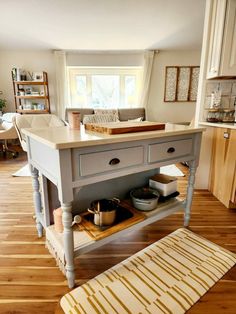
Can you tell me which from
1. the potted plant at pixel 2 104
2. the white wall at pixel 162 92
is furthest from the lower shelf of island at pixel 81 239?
the potted plant at pixel 2 104

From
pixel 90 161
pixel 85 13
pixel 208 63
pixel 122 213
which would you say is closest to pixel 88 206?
pixel 122 213

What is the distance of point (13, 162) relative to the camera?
341 cm

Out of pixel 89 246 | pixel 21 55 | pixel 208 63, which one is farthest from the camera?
pixel 21 55

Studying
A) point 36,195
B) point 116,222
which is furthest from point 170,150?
point 36,195

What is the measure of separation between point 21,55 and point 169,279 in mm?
5121

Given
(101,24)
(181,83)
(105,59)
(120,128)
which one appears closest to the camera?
(120,128)

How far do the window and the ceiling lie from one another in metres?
0.50

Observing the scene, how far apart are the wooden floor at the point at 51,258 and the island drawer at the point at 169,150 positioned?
2.14 feet

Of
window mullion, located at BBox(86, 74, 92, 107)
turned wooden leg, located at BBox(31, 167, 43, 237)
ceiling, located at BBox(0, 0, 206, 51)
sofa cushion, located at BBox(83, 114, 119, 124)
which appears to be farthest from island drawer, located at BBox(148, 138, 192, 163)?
window mullion, located at BBox(86, 74, 92, 107)

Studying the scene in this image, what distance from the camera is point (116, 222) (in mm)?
1240

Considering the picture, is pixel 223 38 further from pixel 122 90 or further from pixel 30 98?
pixel 30 98

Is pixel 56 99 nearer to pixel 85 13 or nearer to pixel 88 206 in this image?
pixel 85 13

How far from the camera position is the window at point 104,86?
477 cm

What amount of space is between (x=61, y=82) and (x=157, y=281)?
14.6 ft
